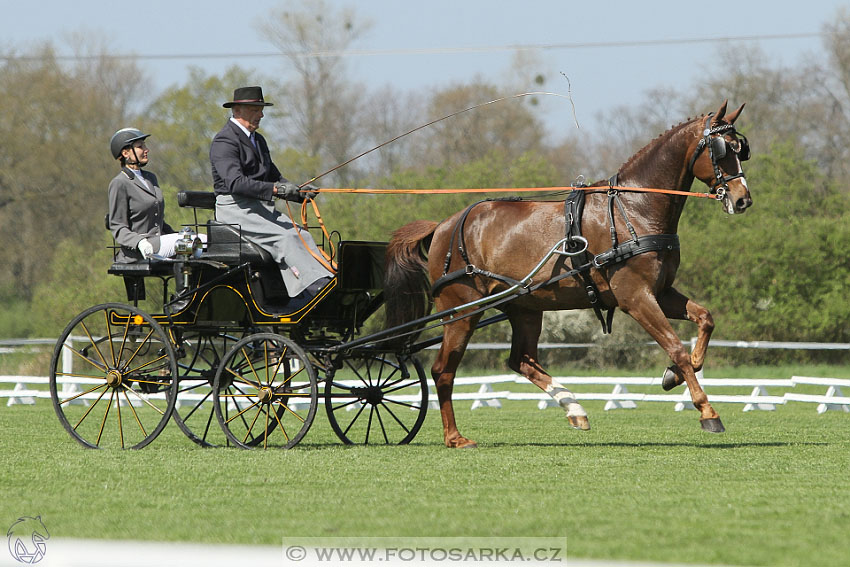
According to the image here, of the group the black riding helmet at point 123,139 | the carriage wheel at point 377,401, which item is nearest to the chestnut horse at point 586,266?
the carriage wheel at point 377,401

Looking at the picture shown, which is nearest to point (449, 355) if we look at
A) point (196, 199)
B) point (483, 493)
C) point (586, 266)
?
point (586, 266)

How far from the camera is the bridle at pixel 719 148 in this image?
310 inches

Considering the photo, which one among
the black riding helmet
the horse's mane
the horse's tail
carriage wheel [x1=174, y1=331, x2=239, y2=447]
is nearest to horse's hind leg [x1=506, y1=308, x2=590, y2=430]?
the horse's tail

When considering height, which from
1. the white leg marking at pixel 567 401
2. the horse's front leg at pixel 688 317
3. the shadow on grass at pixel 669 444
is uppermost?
the horse's front leg at pixel 688 317

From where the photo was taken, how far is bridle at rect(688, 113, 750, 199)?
7879 millimetres

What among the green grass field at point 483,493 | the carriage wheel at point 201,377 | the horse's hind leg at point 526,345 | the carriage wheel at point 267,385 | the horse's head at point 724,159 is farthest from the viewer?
the horse's hind leg at point 526,345

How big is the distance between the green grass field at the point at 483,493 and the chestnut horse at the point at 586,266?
27.1 inches

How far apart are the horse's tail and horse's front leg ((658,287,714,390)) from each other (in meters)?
1.81

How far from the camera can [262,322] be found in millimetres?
8672

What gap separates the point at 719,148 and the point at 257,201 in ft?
10.9

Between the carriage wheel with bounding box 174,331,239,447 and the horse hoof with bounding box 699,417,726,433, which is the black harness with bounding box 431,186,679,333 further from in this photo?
the carriage wheel with bounding box 174,331,239,447

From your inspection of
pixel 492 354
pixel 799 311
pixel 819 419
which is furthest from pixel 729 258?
pixel 819 419

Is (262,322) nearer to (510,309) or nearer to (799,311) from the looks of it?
(510,309)

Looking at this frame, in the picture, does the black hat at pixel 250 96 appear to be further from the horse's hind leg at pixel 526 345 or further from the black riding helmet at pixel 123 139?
the horse's hind leg at pixel 526 345
